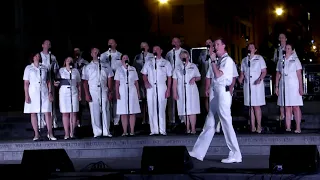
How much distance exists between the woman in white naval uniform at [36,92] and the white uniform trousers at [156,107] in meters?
2.23

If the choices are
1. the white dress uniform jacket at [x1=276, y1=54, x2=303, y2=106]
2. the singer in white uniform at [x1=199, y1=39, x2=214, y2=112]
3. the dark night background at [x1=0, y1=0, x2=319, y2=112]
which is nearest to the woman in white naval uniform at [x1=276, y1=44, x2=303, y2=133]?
the white dress uniform jacket at [x1=276, y1=54, x2=303, y2=106]

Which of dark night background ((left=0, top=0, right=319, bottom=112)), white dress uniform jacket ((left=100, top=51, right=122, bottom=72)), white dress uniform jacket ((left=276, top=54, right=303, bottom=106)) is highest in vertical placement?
dark night background ((left=0, top=0, right=319, bottom=112))

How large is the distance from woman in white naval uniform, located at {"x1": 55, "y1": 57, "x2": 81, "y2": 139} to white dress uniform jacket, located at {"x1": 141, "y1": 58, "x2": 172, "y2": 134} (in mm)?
1587

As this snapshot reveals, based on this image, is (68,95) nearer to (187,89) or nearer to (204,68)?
(187,89)

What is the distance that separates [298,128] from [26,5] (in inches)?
556

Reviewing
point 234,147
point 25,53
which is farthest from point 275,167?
point 25,53

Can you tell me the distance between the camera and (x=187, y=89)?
1409cm

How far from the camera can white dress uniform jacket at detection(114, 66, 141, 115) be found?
14.1 m

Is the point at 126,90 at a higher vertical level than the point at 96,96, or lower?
higher

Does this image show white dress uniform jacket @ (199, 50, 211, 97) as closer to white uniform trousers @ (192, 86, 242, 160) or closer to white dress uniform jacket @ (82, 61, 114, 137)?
white dress uniform jacket @ (82, 61, 114, 137)

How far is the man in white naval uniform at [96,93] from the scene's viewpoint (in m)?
14.1

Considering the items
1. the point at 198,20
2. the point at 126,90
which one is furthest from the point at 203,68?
the point at 198,20

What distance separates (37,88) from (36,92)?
0.10 m

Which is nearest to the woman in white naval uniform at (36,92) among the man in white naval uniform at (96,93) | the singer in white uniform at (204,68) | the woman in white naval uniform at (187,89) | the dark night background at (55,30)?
the man in white naval uniform at (96,93)
